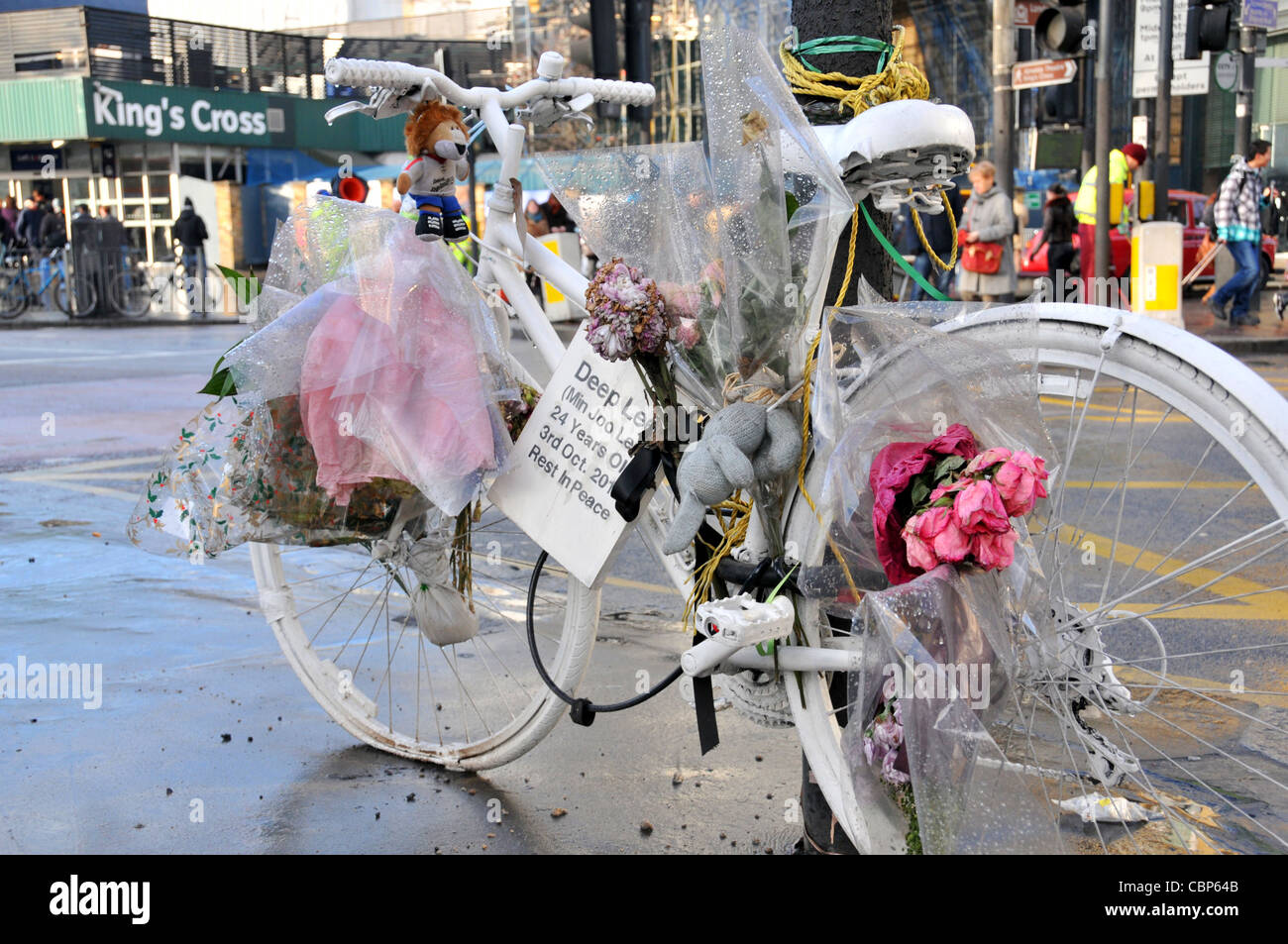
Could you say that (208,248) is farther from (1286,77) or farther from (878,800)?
(878,800)

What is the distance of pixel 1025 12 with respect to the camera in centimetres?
1276

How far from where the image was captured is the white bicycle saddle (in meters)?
2.54

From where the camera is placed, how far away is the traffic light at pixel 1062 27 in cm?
1110

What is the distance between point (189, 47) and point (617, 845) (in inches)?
1283

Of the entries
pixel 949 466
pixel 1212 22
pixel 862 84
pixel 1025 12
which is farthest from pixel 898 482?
pixel 1212 22

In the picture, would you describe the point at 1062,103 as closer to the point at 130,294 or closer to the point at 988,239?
the point at 988,239

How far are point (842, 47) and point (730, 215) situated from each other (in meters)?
0.66

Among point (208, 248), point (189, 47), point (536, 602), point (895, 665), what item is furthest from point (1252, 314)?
point (189, 47)

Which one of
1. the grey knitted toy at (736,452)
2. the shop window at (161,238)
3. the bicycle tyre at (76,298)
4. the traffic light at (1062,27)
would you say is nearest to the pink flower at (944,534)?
the grey knitted toy at (736,452)

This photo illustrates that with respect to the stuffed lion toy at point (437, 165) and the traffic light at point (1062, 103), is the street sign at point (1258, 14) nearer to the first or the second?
the traffic light at point (1062, 103)

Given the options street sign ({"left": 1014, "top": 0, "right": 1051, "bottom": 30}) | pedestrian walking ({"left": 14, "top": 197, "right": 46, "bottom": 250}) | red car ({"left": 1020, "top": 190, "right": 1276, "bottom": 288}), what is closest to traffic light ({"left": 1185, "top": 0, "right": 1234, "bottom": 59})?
street sign ({"left": 1014, "top": 0, "right": 1051, "bottom": 30})

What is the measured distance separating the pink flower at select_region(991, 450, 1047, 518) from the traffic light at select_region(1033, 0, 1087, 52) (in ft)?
32.8

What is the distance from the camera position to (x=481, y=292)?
3.50 meters

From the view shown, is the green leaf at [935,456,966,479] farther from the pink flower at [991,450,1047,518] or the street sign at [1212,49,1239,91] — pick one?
the street sign at [1212,49,1239,91]
